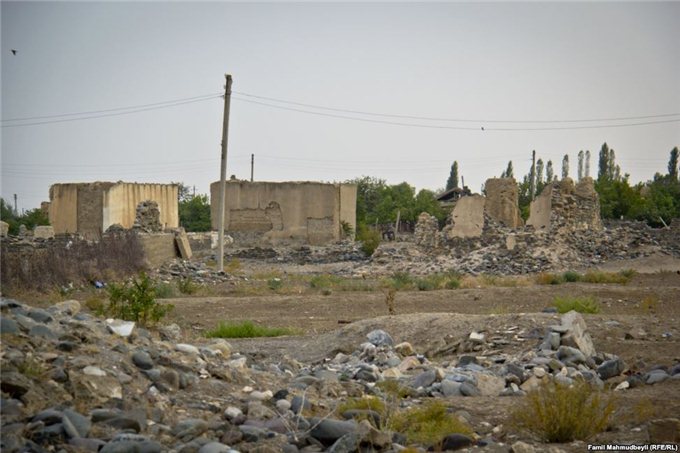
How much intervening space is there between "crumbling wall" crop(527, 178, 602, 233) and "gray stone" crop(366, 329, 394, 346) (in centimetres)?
1972

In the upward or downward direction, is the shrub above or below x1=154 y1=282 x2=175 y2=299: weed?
above

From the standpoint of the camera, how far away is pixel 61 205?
36.8 meters

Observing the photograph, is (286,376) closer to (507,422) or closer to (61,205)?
(507,422)

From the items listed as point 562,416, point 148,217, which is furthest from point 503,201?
point 562,416

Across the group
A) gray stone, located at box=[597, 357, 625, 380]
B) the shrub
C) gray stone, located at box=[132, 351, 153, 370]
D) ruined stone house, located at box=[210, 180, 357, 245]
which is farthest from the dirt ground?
ruined stone house, located at box=[210, 180, 357, 245]

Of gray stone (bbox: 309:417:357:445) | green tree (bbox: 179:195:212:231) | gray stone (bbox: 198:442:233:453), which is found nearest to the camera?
gray stone (bbox: 198:442:233:453)

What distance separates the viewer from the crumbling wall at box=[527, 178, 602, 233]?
1185 inches

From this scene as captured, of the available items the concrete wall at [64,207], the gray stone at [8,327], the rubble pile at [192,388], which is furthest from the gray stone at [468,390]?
the concrete wall at [64,207]

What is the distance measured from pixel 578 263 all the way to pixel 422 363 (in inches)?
780

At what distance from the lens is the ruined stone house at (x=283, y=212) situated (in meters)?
40.7

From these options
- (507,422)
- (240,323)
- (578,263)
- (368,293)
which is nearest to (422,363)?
(507,422)

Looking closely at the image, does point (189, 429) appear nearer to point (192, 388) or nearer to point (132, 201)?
point (192, 388)

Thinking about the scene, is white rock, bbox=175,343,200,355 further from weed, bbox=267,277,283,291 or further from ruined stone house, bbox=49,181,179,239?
ruined stone house, bbox=49,181,179,239

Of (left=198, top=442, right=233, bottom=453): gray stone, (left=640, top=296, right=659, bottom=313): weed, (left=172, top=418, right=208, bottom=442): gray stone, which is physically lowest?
(left=198, top=442, right=233, bottom=453): gray stone
